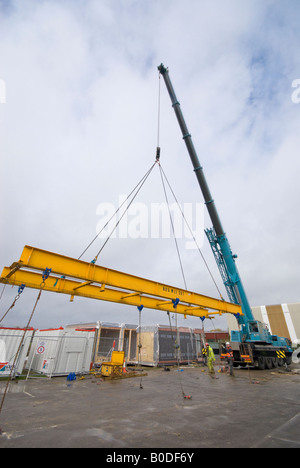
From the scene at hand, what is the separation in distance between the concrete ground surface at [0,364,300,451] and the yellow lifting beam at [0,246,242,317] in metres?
2.96

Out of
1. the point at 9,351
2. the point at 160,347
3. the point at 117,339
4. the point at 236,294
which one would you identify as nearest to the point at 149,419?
the point at 9,351

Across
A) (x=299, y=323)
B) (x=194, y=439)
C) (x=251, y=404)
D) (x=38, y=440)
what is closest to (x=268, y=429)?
(x=194, y=439)

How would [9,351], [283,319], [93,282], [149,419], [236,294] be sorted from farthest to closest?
[283,319] → [236,294] → [9,351] → [93,282] → [149,419]

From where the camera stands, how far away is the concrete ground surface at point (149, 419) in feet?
12.3

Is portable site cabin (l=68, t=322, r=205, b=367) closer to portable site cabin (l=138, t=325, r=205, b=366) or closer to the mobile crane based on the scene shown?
portable site cabin (l=138, t=325, r=205, b=366)

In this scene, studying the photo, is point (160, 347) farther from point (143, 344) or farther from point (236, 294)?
point (236, 294)

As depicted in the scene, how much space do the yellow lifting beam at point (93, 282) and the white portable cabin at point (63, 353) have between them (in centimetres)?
558

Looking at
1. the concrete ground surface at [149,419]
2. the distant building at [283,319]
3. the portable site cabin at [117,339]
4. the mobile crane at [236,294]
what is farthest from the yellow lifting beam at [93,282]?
the distant building at [283,319]

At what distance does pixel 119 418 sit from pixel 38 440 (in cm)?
192

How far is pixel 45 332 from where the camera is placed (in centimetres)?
1384

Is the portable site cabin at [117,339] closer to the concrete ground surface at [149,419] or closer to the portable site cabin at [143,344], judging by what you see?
the portable site cabin at [143,344]

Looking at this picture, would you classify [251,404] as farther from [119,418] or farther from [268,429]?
[119,418]

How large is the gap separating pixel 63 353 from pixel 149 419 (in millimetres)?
9108

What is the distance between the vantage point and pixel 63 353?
12.4m
